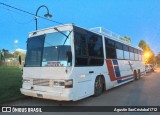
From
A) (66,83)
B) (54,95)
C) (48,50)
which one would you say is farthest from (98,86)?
(48,50)

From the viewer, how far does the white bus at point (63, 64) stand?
24.0 feet

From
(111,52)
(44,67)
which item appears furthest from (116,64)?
(44,67)

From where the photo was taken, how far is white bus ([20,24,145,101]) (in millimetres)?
7320

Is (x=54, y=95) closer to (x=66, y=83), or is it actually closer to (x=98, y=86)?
(x=66, y=83)

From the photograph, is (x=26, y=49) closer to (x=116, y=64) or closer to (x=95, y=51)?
(x=95, y=51)

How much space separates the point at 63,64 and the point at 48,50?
1.01 m

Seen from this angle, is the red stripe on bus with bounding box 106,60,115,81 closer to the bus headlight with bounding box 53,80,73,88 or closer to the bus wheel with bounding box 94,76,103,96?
the bus wheel with bounding box 94,76,103,96

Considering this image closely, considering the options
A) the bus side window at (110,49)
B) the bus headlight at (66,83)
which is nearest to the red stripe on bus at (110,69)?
the bus side window at (110,49)

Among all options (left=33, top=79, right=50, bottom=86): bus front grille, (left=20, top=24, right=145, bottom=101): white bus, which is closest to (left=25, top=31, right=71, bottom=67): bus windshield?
(left=20, top=24, right=145, bottom=101): white bus

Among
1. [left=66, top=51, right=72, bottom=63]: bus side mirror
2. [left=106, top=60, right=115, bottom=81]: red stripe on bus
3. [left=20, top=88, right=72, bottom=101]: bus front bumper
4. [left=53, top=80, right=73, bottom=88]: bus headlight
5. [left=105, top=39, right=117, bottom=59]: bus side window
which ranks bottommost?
[left=20, top=88, right=72, bottom=101]: bus front bumper

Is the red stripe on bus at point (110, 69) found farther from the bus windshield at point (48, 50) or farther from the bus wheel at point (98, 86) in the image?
the bus windshield at point (48, 50)

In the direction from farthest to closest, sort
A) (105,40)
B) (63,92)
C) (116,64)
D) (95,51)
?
(116,64)
(105,40)
(95,51)
(63,92)

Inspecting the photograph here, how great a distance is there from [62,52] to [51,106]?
211cm

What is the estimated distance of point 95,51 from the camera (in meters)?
9.45
